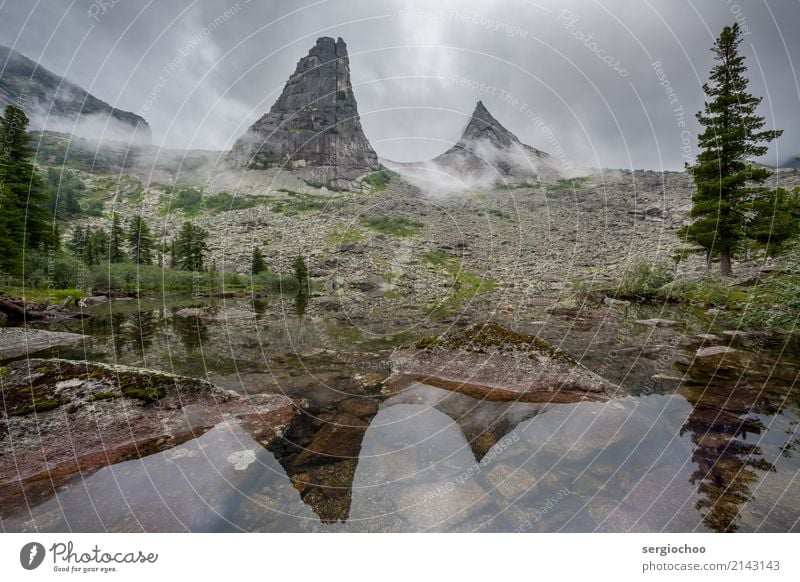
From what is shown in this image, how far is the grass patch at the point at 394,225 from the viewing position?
353 ft

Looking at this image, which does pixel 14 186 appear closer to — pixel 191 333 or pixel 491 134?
pixel 191 333

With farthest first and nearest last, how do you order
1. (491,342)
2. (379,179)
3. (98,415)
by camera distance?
1. (379,179)
2. (491,342)
3. (98,415)

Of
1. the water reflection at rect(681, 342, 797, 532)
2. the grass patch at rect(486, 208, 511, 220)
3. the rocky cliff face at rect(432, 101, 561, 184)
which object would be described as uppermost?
the rocky cliff face at rect(432, 101, 561, 184)

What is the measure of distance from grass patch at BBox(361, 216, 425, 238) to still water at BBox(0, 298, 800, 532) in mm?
98041

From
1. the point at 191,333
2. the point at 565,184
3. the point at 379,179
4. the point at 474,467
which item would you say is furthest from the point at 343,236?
the point at 565,184

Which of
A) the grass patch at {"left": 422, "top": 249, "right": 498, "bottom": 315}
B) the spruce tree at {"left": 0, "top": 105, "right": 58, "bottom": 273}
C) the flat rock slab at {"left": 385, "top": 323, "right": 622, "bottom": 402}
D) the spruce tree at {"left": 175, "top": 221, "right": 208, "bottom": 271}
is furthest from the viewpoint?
the spruce tree at {"left": 175, "top": 221, "right": 208, "bottom": 271}

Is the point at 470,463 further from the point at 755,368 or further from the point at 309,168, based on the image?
the point at 309,168

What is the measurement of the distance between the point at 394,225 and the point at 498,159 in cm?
11788

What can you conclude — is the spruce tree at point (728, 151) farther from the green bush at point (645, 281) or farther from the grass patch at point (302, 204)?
the grass patch at point (302, 204)

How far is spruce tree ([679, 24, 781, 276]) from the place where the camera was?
26.7 meters

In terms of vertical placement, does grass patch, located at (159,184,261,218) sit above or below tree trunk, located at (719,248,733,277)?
above
